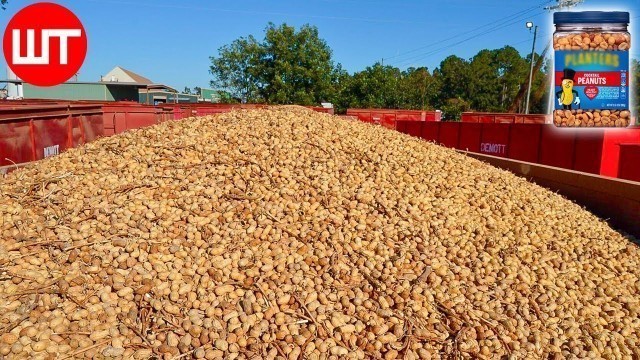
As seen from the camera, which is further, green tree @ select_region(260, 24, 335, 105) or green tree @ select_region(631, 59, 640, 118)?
green tree @ select_region(260, 24, 335, 105)

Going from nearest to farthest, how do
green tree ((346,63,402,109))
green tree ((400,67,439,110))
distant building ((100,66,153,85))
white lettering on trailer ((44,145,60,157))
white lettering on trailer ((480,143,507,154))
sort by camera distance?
white lettering on trailer ((44,145,60,157)) < white lettering on trailer ((480,143,507,154)) < green tree ((346,63,402,109)) < green tree ((400,67,439,110)) < distant building ((100,66,153,85))

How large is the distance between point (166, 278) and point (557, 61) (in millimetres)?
4276

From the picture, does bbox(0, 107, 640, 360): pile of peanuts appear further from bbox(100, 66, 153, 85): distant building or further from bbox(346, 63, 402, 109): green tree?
bbox(100, 66, 153, 85): distant building

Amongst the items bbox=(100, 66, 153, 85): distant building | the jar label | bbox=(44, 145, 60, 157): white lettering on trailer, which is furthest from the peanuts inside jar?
bbox=(100, 66, 153, 85): distant building

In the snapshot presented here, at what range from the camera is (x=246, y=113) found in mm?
6340

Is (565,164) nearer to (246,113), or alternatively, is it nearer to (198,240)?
(246,113)

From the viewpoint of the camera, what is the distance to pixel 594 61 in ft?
15.7

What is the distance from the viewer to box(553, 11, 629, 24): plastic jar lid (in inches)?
190

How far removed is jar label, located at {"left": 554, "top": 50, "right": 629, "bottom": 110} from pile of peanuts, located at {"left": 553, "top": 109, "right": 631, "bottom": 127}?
0.11 metres

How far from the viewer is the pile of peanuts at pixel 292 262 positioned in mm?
2850

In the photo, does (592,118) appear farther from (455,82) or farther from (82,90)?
(455,82)

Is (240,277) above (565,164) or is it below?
below

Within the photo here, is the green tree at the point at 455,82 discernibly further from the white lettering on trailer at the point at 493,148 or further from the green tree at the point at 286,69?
the white lettering on trailer at the point at 493,148

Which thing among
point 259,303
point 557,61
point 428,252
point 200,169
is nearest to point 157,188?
point 200,169
